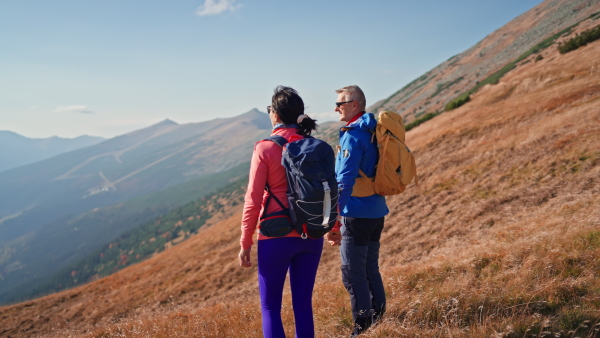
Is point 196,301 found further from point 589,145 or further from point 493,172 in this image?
point 589,145

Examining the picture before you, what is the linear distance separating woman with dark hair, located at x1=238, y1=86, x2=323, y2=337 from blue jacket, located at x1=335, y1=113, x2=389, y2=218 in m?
0.59

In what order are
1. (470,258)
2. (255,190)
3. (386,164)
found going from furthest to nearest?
(470,258), (386,164), (255,190)

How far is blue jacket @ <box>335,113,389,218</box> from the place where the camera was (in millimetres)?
3484

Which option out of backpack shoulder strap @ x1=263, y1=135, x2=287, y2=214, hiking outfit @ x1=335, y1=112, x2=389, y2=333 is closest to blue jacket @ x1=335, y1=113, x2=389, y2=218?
hiking outfit @ x1=335, y1=112, x2=389, y2=333

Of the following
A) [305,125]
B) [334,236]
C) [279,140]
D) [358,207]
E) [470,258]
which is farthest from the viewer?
[470,258]

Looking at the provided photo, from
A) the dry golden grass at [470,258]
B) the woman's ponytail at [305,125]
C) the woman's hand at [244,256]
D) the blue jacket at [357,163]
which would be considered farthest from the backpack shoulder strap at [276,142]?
the dry golden grass at [470,258]

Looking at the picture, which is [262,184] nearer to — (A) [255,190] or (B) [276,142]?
(A) [255,190]

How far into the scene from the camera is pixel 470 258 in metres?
6.02

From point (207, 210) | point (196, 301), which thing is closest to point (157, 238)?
point (207, 210)

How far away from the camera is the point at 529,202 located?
1028cm

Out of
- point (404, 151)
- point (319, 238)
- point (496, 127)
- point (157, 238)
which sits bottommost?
point (157, 238)

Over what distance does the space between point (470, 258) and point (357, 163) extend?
156 inches

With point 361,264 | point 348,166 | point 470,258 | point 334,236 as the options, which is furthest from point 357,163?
point 470,258

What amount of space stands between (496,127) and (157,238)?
163 m
